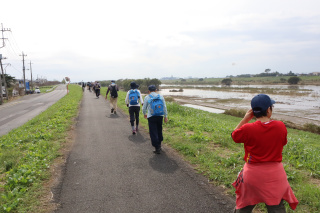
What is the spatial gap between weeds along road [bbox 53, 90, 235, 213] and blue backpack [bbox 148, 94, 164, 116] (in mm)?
1285

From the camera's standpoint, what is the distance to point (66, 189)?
439cm

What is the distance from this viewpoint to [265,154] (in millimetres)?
2430

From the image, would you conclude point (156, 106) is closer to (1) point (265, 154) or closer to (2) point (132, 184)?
(2) point (132, 184)

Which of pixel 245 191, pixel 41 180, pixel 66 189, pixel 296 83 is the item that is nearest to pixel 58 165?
pixel 41 180

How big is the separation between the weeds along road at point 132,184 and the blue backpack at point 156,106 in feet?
4.21

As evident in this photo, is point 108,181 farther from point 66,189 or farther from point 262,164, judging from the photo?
point 262,164

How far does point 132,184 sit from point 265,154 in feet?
9.72

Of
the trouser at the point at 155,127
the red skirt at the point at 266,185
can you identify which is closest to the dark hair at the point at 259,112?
the red skirt at the point at 266,185

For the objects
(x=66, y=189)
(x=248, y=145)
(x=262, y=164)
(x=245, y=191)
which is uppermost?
(x=248, y=145)

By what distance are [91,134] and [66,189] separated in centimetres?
504

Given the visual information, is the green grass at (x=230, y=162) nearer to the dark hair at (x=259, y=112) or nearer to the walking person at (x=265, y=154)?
the walking person at (x=265, y=154)

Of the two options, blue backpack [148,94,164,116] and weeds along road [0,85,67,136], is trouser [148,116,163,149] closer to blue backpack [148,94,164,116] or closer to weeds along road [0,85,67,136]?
blue backpack [148,94,164,116]

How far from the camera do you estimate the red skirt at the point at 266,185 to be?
2.43 meters

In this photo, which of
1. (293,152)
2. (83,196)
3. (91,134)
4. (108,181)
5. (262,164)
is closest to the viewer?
(262,164)
